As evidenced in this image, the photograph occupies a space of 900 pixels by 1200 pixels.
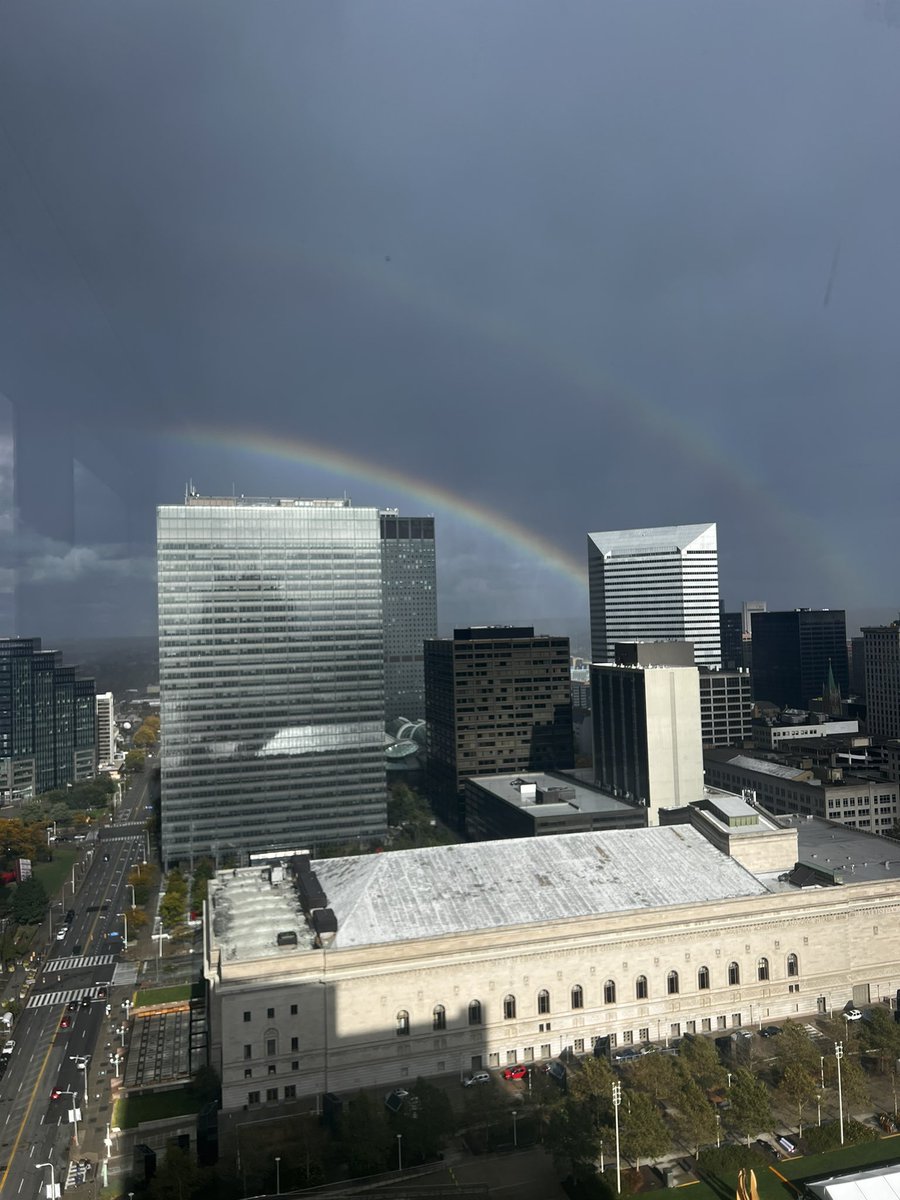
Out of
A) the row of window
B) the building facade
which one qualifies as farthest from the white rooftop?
the building facade

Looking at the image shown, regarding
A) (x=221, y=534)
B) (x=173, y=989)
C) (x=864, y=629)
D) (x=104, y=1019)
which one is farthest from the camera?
(x=864, y=629)

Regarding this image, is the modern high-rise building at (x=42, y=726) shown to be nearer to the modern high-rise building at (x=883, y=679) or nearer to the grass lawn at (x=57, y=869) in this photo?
the grass lawn at (x=57, y=869)

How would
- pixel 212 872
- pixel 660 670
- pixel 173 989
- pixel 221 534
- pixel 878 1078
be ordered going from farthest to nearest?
1. pixel 221 534
2. pixel 212 872
3. pixel 660 670
4. pixel 173 989
5. pixel 878 1078

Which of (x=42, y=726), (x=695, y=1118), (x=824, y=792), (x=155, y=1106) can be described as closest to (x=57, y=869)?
(x=42, y=726)

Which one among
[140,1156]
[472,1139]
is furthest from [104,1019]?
[472,1139]

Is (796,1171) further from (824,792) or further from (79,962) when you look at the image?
(824,792)

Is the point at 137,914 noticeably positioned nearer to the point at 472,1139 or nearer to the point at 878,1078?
the point at 472,1139

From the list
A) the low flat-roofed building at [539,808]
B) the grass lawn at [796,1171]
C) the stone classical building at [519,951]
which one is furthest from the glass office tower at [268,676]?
the grass lawn at [796,1171]
